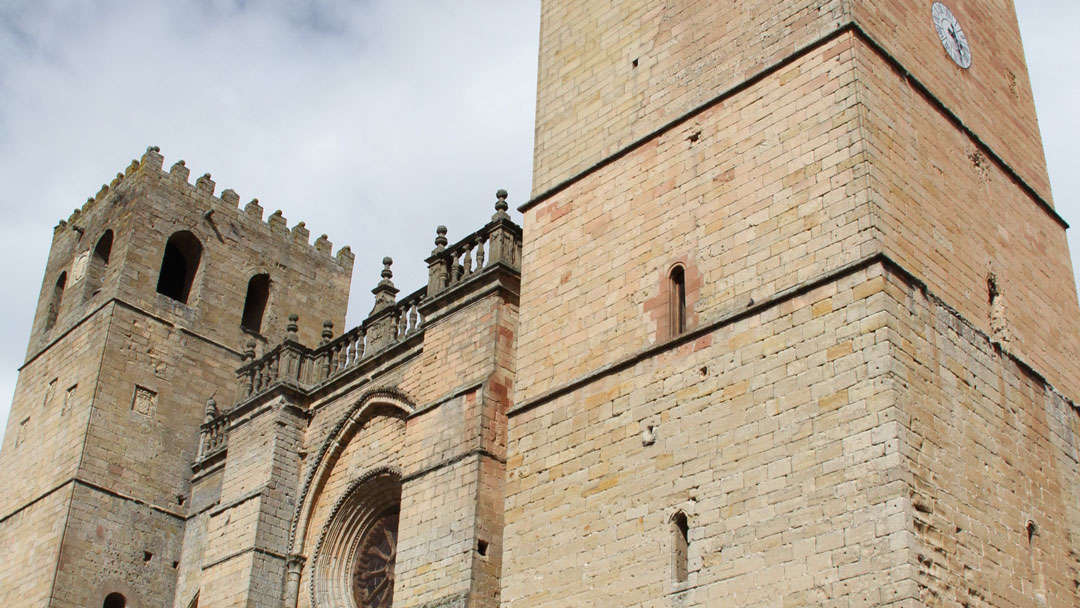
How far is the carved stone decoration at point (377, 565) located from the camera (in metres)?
13.3

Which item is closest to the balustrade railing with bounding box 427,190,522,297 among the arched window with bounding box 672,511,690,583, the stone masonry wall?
the arched window with bounding box 672,511,690,583

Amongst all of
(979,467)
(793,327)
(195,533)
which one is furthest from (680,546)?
(195,533)

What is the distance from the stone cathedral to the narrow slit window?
0.09ft

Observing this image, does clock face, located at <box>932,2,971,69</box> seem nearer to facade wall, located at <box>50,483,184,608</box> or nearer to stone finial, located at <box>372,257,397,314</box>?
stone finial, located at <box>372,257,397,314</box>

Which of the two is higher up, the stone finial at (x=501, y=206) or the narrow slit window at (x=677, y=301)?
the stone finial at (x=501, y=206)

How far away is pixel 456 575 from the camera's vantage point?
11.0 meters

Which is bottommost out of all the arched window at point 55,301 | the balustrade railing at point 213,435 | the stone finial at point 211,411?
the balustrade railing at point 213,435

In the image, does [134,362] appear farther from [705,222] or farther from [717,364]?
[717,364]

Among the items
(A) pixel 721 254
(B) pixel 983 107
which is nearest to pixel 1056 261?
(B) pixel 983 107

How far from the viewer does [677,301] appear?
399 inches

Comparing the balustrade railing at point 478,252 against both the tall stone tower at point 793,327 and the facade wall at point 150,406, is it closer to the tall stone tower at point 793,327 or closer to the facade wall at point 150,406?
the tall stone tower at point 793,327

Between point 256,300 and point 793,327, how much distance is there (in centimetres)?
1268

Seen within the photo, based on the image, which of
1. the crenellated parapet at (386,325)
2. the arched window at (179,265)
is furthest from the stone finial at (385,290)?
the arched window at (179,265)

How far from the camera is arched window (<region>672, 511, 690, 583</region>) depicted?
29.6ft
